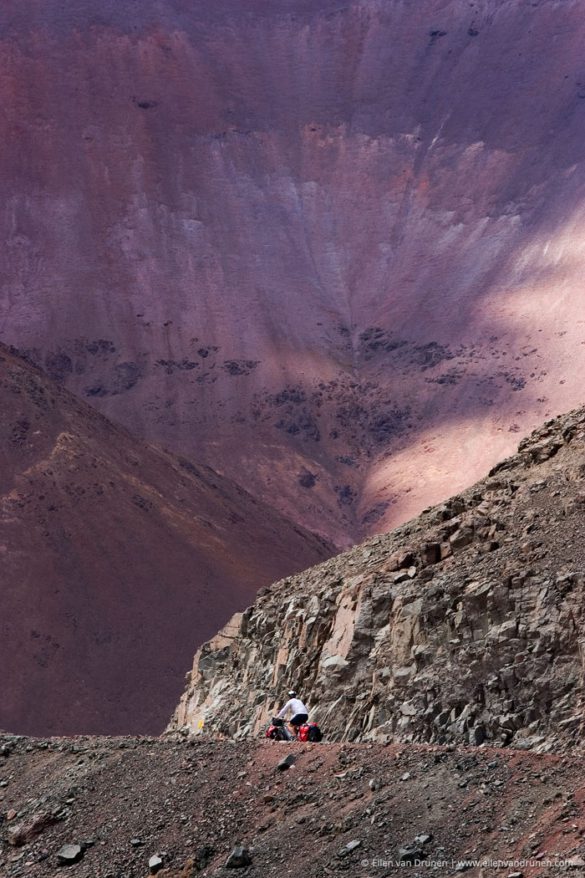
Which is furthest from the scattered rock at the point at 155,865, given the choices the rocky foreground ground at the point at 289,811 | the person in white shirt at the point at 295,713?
the person in white shirt at the point at 295,713

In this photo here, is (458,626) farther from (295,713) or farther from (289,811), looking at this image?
(289,811)

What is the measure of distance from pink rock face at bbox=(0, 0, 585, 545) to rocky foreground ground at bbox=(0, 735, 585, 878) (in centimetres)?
6983

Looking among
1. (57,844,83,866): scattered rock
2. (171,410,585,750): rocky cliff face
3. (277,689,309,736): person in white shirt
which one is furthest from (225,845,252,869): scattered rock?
(277,689,309,736): person in white shirt

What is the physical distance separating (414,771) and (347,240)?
104929 mm

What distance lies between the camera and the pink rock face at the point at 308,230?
334 ft

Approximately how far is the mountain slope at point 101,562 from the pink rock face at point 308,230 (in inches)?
649

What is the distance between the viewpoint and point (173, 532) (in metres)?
76.0

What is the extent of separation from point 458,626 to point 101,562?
5051 centimetres

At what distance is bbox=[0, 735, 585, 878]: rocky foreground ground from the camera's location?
17000 millimetres

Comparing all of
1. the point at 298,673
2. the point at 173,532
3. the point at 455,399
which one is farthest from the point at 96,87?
the point at 298,673

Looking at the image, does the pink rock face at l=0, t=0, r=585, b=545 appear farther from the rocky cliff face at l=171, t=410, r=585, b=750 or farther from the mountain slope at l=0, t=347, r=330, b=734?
the rocky cliff face at l=171, t=410, r=585, b=750

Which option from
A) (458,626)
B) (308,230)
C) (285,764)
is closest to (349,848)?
(285,764)

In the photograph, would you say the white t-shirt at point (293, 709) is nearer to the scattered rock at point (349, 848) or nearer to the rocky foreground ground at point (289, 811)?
the rocky foreground ground at point (289, 811)

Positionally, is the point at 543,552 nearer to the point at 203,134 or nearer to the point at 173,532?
the point at 173,532
